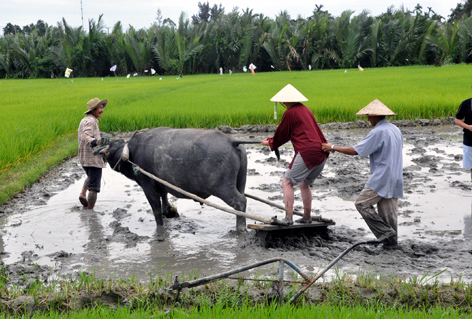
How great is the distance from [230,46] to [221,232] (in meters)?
28.5

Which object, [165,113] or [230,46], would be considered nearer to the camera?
[165,113]

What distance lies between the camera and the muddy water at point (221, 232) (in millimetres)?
4141

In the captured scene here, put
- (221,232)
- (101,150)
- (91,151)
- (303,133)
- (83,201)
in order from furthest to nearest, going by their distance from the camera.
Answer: (83,201), (91,151), (101,150), (221,232), (303,133)

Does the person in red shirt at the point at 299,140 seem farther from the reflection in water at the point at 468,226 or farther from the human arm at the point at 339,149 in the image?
the reflection in water at the point at 468,226

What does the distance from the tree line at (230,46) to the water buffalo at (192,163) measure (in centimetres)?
2631

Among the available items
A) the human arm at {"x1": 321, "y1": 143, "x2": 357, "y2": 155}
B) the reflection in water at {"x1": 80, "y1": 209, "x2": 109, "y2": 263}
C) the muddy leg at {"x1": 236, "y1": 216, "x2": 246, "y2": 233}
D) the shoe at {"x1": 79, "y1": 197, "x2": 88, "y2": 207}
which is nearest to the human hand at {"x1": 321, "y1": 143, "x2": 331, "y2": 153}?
the human arm at {"x1": 321, "y1": 143, "x2": 357, "y2": 155}

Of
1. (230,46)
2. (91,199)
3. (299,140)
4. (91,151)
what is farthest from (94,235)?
(230,46)

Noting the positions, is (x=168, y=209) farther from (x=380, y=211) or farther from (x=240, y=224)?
(x=380, y=211)

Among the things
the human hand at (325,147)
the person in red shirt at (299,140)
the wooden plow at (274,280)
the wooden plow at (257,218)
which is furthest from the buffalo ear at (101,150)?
the wooden plow at (274,280)

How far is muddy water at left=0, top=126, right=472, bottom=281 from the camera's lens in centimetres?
414

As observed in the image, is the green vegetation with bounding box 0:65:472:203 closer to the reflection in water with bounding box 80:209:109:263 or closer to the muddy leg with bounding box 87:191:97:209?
the muddy leg with bounding box 87:191:97:209

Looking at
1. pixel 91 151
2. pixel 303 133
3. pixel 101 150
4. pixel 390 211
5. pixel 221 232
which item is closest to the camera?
pixel 390 211

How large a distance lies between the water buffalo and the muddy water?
15.3 inches

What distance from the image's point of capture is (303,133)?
4523mm
